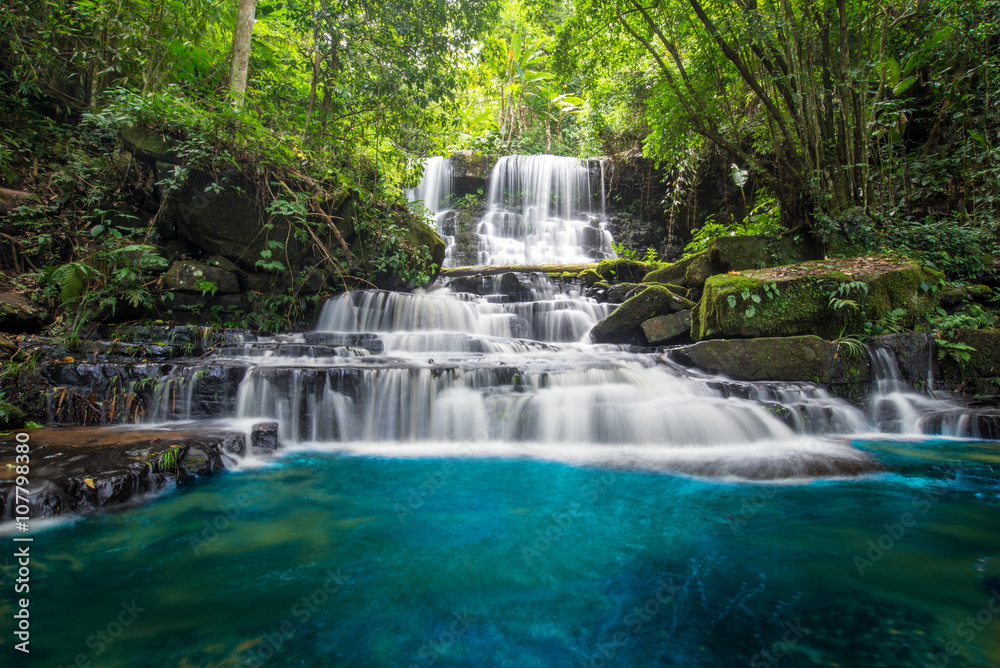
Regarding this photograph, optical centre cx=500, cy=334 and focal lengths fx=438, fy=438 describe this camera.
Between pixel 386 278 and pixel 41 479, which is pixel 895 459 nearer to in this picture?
pixel 41 479

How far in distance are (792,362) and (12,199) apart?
12.1 meters

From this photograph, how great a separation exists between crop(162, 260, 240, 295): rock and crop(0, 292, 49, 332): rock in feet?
5.04

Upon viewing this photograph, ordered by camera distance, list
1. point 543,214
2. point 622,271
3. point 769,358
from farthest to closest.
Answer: point 543,214
point 622,271
point 769,358

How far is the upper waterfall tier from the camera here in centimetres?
1518

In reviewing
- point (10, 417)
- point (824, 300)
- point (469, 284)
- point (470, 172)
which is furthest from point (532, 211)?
point (10, 417)

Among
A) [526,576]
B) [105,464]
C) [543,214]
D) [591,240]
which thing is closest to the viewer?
[526,576]

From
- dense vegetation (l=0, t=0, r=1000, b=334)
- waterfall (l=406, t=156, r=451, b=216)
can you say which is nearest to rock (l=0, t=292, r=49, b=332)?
dense vegetation (l=0, t=0, r=1000, b=334)

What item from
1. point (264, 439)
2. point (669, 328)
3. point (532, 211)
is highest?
point (532, 211)

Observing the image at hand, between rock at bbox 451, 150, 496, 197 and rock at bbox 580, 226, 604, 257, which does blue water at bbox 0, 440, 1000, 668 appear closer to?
rock at bbox 580, 226, 604, 257

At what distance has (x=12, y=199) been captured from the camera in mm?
7004

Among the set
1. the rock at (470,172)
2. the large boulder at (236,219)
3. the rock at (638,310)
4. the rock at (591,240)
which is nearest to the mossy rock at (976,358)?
the rock at (638,310)

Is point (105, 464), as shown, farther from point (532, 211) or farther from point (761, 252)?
point (532, 211)

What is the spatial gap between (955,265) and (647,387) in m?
5.86

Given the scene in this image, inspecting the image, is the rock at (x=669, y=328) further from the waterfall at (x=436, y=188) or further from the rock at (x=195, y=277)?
the waterfall at (x=436, y=188)
